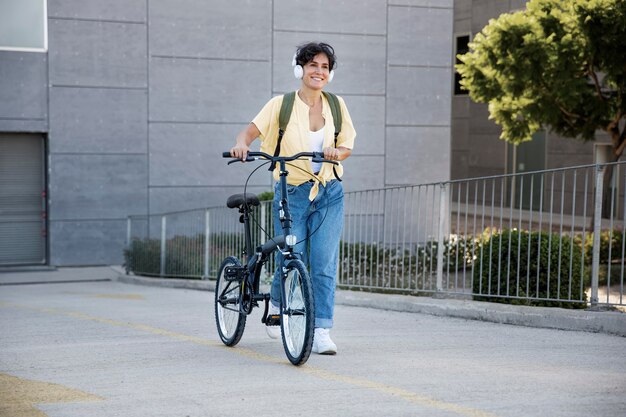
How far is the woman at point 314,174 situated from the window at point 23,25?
14.1m

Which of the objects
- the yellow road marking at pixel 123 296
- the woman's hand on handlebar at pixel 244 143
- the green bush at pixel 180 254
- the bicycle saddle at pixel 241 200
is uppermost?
the woman's hand on handlebar at pixel 244 143

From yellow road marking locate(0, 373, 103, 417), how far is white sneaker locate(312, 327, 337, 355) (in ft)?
5.55

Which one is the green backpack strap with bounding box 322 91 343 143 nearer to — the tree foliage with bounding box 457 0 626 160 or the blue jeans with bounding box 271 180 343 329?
the blue jeans with bounding box 271 180 343 329

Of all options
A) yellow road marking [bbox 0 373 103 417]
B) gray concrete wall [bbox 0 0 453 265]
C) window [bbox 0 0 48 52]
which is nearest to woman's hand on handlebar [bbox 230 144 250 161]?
yellow road marking [bbox 0 373 103 417]

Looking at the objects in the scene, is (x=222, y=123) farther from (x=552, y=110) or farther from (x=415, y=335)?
(x=415, y=335)

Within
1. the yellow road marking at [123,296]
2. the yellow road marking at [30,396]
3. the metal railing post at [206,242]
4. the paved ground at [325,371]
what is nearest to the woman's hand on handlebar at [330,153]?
the paved ground at [325,371]

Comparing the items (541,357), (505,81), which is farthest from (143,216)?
(541,357)

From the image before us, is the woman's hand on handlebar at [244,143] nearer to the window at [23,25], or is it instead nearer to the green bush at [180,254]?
the green bush at [180,254]

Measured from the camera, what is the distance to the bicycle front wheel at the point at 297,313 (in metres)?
6.13

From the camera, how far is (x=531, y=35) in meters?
19.9

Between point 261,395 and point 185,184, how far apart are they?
51.8 feet

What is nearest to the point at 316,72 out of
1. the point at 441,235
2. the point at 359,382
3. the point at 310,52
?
the point at 310,52

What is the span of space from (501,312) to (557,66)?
12.1 metres

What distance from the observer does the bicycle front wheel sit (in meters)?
6.13
